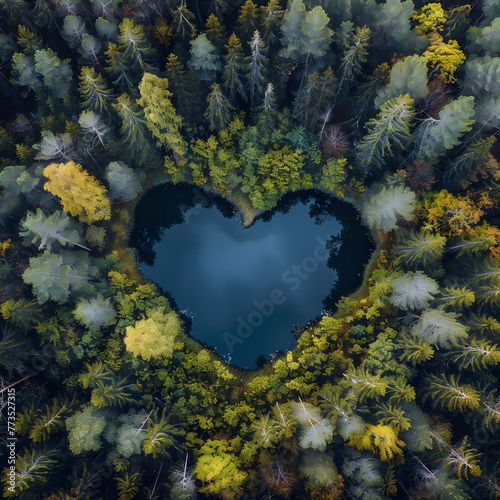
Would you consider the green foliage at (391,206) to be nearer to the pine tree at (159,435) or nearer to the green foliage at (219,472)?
the green foliage at (219,472)

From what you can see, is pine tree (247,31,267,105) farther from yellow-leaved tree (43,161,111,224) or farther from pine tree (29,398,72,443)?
pine tree (29,398,72,443)

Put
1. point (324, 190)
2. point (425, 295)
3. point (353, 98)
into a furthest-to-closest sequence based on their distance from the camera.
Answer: point (324, 190)
point (353, 98)
point (425, 295)

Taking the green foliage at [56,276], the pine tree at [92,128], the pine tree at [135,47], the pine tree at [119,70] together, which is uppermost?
the pine tree at [135,47]

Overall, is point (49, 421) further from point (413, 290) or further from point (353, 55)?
point (353, 55)

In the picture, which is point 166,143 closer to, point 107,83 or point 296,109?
point 107,83

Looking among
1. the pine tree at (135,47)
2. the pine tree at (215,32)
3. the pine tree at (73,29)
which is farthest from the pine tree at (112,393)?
the pine tree at (215,32)

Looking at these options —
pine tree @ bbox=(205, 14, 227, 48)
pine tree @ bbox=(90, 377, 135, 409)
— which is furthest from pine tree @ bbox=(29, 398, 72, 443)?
pine tree @ bbox=(205, 14, 227, 48)

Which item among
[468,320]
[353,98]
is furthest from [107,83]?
[468,320]
